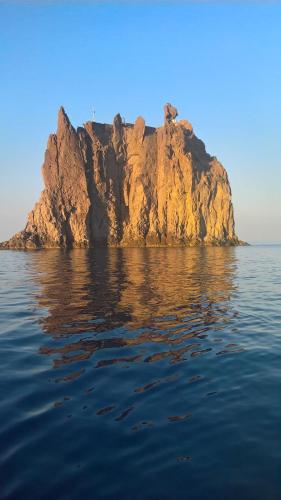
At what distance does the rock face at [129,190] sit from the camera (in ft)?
391

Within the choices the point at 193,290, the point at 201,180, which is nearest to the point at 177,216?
the point at 201,180

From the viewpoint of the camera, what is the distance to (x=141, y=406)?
652cm

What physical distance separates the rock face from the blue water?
105 meters

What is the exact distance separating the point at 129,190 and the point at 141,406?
430ft

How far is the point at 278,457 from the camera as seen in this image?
489cm

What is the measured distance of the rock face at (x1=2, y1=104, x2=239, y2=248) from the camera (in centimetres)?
11919

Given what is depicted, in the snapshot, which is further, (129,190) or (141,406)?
(129,190)

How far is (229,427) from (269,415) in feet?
2.93

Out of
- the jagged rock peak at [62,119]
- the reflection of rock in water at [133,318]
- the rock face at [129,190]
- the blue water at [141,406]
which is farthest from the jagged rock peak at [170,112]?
the blue water at [141,406]

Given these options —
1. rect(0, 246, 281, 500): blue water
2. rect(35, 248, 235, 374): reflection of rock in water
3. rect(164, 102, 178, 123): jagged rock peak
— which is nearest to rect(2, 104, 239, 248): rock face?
rect(164, 102, 178, 123): jagged rock peak

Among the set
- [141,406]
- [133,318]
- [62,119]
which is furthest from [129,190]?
[141,406]

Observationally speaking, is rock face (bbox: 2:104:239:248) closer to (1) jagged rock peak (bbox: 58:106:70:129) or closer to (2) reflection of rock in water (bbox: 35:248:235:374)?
(1) jagged rock peak (bbox: 58:106:70:129)

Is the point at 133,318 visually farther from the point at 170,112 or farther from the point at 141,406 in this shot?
the point at 170,112

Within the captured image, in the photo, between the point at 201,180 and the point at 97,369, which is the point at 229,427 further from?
the point at 201,180
